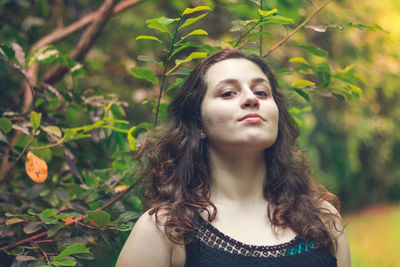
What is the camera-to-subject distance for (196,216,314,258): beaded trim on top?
53.6 inches

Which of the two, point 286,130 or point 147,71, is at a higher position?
point 147,71

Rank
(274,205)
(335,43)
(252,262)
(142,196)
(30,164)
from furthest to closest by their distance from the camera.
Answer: (335,43) < (142,196) < (274,205) < (30,164) < (252,262)

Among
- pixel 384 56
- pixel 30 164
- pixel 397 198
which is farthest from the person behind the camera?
pixel 397 198

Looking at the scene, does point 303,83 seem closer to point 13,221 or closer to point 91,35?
point 91,35

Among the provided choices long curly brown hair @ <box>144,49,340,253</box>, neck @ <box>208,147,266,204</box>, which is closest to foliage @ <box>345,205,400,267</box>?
long curly brown hair @ <box>144,49,340,253</box>

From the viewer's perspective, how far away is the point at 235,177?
5.05 ft

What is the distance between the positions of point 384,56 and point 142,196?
4491 mm

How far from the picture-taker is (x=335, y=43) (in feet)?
15.8

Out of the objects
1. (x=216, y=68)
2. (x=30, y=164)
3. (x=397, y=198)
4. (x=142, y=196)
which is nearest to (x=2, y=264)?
(x=30, y=164)

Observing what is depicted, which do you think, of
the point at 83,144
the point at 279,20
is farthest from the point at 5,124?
the point at 279,20

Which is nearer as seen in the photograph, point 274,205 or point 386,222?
point 274,205

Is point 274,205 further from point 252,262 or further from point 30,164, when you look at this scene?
point 30,164

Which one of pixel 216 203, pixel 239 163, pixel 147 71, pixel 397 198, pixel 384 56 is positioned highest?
pixel 147 71

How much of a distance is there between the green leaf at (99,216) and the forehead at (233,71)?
1.94 feet
